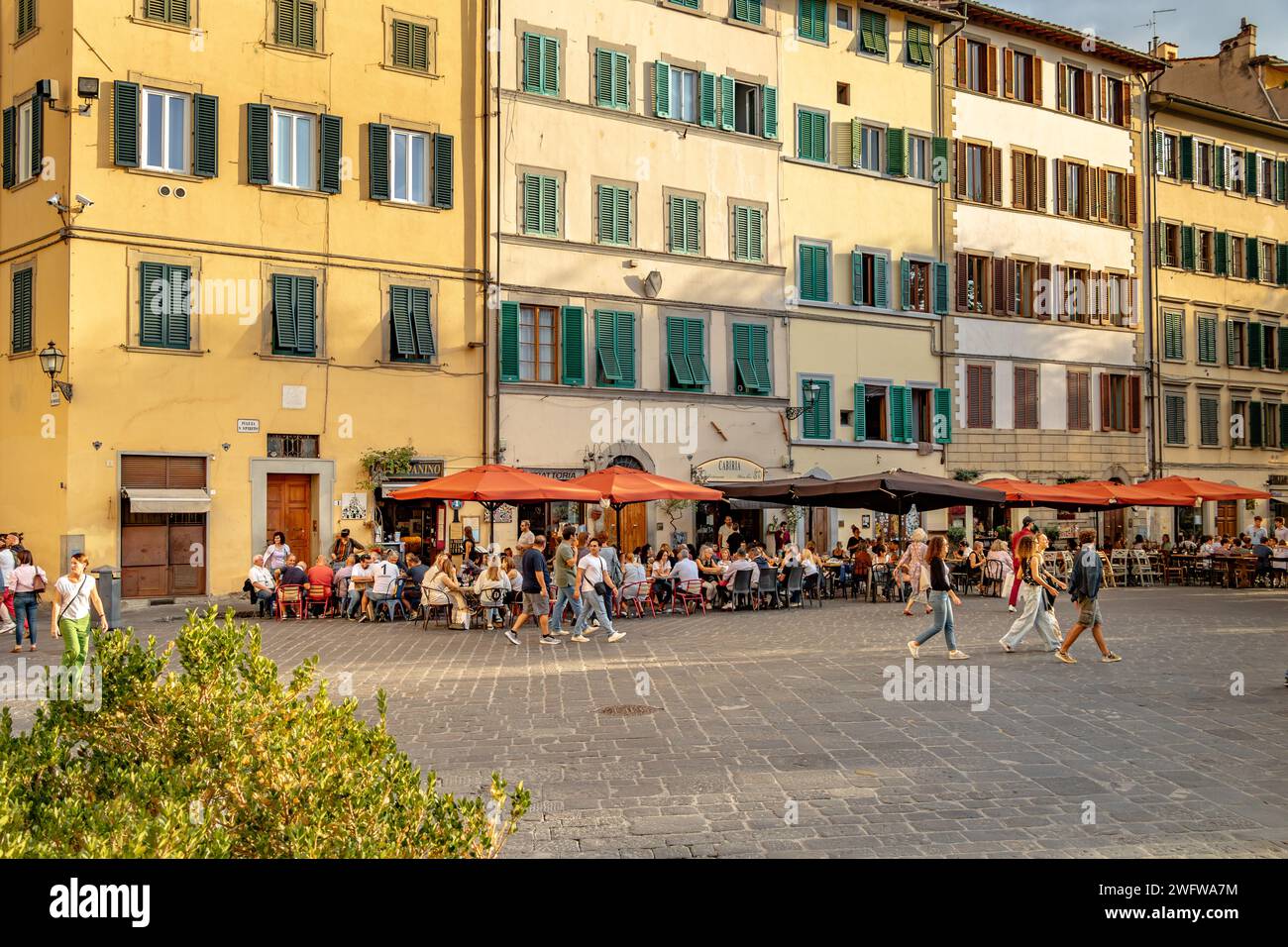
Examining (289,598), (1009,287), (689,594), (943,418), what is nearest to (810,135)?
(1009,287)

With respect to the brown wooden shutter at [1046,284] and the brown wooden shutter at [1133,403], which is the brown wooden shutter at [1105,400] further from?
the brown wooden shutter at [1046,284]

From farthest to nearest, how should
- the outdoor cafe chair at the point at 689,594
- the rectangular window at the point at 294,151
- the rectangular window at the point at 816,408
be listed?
the rectangular window at the point at 816,408
the rectangular window at the point at 294,151
the outdoor cafe chair at the point at 689,594

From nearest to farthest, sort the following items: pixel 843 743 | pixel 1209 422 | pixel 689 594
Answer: pixel 843 743
pixel 689 594
pixel 1209 422

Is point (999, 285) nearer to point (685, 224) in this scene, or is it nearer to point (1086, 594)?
point (685, 224)

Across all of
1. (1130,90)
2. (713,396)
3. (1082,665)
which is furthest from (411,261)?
(1130,90)

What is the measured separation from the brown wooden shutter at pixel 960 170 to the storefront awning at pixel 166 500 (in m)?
23.2

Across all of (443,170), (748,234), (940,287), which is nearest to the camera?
(443,170)

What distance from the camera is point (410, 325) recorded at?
91.0 ft

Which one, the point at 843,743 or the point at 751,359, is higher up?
the point at 751,359

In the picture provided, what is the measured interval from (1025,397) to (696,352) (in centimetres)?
1187

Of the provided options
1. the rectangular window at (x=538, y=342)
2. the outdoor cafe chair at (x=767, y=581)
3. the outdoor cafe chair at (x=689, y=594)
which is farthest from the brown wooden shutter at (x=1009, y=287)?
the outdoor cafe chair at (x=689, y=594)

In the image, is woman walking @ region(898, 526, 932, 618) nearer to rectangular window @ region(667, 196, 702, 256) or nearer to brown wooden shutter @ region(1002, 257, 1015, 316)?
rectangular window @ region(667, 196, 702, 256)

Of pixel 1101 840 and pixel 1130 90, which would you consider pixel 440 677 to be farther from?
pixel 1130 90

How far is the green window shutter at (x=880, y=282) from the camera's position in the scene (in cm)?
3562
